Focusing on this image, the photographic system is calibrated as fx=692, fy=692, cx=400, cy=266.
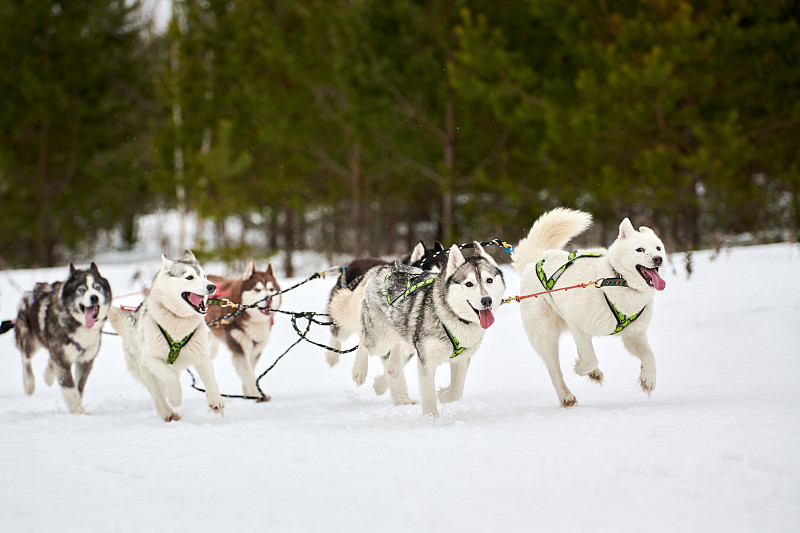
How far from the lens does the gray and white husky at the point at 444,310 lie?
3893 mm

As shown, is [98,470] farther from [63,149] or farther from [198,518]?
[63,149]

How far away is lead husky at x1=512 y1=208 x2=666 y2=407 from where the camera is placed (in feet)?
13.3

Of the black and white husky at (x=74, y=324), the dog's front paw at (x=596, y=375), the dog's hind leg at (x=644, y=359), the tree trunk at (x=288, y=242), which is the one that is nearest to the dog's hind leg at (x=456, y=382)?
the dog's front paw at (x=596, y=375)

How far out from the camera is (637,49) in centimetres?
1144

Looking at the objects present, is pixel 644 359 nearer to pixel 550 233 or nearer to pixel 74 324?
pixel 550 233

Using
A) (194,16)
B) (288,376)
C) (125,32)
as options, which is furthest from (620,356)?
(125,32)

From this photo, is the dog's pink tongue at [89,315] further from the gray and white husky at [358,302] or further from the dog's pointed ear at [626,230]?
the dog's pointed ear at [626,230]

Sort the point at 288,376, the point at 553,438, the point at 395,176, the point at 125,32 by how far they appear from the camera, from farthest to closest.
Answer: the point at 125,32
the point at 395,176
the point at 288,376
the point at 553,438

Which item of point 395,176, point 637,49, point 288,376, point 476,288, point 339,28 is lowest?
point 288,376

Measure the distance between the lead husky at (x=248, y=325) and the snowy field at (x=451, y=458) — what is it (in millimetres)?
315

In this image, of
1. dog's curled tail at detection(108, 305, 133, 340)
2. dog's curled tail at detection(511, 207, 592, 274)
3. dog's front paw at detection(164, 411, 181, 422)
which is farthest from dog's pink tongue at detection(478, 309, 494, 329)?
dog's curled tail at detection(108, 305, 133, 340)

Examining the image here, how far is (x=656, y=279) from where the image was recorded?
397 centimetres

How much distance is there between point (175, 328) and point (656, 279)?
3.15 metres

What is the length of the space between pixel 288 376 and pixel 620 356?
11.1 feet
